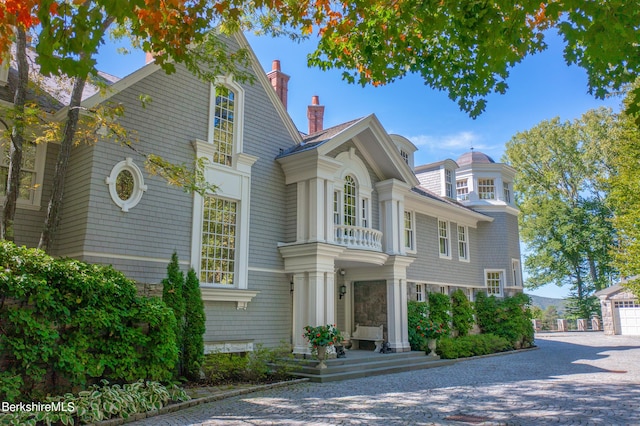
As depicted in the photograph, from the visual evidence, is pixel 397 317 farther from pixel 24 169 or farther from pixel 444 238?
pixel 24 169

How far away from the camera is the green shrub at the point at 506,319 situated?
21.0 m

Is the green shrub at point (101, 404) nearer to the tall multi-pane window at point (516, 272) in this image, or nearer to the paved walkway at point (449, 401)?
the paved walkway at point (449, 401)

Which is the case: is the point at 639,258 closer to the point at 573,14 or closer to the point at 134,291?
the point at 573,14

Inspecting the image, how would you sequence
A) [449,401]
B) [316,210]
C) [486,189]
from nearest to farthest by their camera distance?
[449,401] → [316,210] → [486,189]

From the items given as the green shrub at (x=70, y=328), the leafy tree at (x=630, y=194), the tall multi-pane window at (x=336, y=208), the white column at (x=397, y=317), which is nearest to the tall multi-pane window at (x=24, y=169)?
the green shrub at (x=70, y=328)

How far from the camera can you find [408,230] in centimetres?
1975

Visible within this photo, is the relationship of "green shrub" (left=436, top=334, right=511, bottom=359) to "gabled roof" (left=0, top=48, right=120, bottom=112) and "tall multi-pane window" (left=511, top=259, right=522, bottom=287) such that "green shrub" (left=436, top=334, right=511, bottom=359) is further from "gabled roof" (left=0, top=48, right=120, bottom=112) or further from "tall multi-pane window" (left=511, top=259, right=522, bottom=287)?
"gabled roof" (left=0, top=48, right=120, bottom=112)

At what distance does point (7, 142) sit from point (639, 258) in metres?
18.9

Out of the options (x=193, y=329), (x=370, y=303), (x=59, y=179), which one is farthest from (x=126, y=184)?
(x=370, y=303)

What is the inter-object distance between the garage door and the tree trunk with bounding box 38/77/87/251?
31636 millimetres

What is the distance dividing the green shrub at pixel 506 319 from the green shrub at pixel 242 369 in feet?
40.6

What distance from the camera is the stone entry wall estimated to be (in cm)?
1669

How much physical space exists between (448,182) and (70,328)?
20.2m

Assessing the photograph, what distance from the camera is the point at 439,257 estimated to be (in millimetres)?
21062
